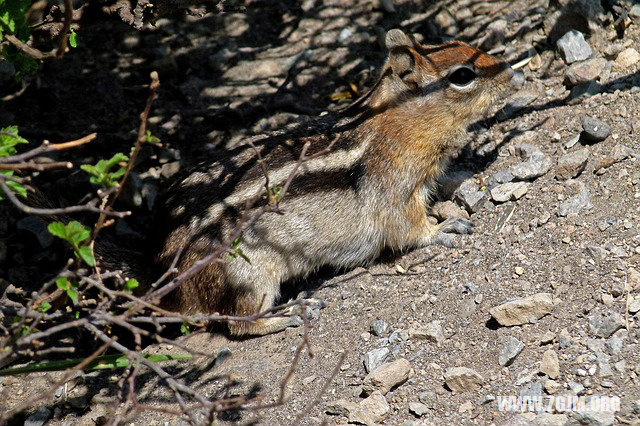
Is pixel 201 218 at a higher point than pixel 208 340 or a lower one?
higher

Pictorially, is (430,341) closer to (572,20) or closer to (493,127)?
(493,127)

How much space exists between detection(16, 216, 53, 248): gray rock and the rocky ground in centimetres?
2

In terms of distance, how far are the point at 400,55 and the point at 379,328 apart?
2.12 meters

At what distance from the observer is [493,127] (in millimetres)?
6023

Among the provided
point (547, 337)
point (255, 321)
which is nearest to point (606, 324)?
point (547, 337)

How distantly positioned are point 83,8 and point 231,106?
2016mm

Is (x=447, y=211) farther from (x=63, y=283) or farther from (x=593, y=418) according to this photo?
(x=63, y=283)


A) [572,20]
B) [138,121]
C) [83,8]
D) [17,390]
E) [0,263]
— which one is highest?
[83,8]

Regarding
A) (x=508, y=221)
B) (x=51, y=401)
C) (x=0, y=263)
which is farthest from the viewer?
(x=0, y=263)

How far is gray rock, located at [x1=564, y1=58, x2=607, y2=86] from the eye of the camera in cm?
574

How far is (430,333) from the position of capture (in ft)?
14.6

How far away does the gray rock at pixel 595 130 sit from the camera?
5.23m

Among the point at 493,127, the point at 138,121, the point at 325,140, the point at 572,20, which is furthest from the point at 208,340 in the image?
the point at 572,20

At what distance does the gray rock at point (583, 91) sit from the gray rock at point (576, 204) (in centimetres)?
103
